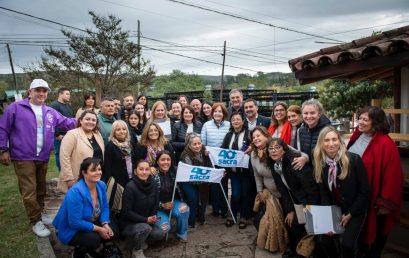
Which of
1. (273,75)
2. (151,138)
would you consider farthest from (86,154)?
(273,75)

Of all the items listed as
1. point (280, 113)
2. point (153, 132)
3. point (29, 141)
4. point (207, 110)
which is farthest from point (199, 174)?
point (29, 141)

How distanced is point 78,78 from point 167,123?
11052mm

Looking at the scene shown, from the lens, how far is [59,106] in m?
6.69

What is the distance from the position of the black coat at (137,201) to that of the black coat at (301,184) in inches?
71.6

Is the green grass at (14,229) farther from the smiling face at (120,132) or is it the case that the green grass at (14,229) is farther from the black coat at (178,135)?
the black coat at (178,135)

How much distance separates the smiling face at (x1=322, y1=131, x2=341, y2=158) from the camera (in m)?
3.72

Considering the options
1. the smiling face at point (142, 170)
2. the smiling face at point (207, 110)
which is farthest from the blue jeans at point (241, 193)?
the smiling face at point (142, 170)

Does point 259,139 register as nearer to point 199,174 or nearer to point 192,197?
point 199,174

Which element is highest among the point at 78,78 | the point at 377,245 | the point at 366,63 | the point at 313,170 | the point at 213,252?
the point at 78,78

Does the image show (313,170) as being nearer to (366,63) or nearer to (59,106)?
(366,63)

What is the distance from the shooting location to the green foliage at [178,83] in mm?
56375

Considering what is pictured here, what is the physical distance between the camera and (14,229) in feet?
16.5

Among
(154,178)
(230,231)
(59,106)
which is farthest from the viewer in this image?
(59,106)

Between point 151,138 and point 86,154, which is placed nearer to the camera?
point 86,154
